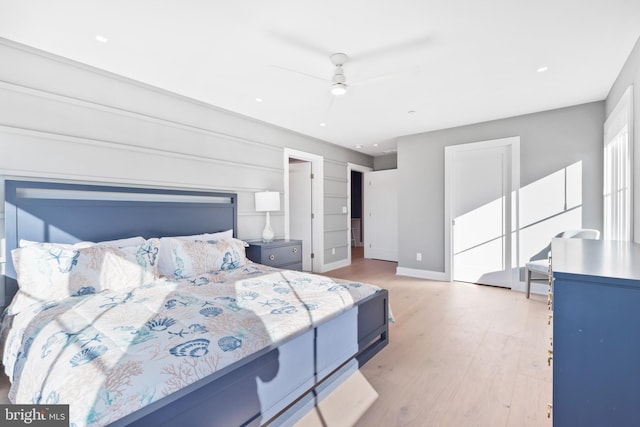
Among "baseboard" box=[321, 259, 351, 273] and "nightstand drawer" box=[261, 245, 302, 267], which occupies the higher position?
"nightstand drawer" box=[261, 245, 302, 267]

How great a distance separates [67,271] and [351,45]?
264 cm

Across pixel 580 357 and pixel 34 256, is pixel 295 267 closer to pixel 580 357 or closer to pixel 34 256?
pixel 34 256

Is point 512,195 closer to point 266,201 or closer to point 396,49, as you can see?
point 396,49

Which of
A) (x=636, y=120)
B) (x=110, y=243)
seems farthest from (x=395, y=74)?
(x=110, y=243)

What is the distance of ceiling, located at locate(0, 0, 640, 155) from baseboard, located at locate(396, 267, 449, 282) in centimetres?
265

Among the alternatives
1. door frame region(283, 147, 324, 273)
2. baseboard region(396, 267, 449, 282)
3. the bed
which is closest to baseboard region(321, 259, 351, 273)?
door frame region(283, 147, 324, 273)

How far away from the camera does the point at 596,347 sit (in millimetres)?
1018

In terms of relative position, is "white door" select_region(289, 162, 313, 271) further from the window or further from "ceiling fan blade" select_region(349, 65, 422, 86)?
the window

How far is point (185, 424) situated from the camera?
116cm

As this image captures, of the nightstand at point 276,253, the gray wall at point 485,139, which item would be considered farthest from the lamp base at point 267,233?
the gray wall at point 485,139

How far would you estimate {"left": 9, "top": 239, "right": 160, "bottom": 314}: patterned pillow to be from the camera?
6.78 feet

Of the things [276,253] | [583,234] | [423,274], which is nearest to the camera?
[583,234]

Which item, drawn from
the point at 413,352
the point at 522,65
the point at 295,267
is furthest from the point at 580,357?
the point at 295,267

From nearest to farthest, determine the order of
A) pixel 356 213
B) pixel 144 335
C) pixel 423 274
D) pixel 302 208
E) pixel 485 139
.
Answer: pixel 144 335
pixel 485 139
pixel 423 274
pixel 302 208
pixel 356 213
